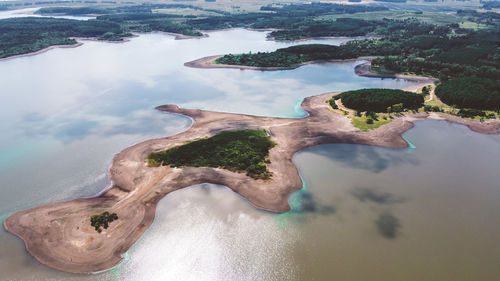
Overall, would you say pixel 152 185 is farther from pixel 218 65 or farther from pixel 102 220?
pixel 218 65

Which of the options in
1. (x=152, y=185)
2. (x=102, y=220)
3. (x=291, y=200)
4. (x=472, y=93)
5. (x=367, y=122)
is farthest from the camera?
(x=472, y=93)

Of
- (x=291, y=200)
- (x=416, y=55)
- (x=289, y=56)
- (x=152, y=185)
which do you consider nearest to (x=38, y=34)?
(x=289, y=56)

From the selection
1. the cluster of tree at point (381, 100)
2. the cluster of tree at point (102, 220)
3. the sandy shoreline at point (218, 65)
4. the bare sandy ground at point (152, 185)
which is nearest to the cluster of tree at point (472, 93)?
the bare sandy ground at point (152, 185)

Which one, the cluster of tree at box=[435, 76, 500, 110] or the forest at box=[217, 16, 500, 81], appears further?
the forest at box=[217, 16, 500, 81]

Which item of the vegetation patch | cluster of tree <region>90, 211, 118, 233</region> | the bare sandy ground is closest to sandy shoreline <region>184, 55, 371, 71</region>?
the bare sandy ground

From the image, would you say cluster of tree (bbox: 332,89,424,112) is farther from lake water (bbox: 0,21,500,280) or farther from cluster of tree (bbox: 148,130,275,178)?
cluster of tree (bbox: 148,130,275,178)
